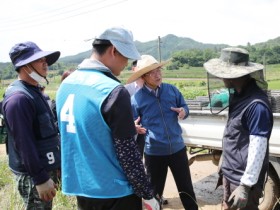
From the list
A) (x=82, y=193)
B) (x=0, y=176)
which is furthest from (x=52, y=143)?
(x=0, y=176)

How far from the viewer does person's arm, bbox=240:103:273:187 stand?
2.39m

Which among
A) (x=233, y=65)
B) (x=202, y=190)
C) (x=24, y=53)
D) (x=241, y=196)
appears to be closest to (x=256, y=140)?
(x=241, y=196)

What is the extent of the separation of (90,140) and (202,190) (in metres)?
3.67

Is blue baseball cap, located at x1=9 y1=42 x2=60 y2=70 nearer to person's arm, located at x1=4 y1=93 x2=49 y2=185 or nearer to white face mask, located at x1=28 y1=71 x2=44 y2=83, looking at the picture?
white face mask, located at x1=28 y1=71 x2=44 y2=83

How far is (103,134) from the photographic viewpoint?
1937 millimetres

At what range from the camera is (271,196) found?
3840 millimetres

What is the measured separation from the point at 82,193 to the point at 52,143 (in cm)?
87

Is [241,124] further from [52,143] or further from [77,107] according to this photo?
[52,143]

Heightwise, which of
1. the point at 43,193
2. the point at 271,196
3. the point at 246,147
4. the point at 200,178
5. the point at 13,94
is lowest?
the point at 200,178

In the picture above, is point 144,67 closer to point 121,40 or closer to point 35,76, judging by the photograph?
point 35,76

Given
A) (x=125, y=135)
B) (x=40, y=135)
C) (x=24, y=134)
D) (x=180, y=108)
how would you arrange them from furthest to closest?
(x=180, y=108) < (x=40, y=135) < (x=24, y=134) < (x=125, y=135)

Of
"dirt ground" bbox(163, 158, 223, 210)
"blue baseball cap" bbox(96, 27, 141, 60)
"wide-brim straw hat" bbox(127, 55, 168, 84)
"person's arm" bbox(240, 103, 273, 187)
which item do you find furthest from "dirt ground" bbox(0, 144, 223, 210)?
"blue baseball cap" bbox(96, 27, 141, 60)

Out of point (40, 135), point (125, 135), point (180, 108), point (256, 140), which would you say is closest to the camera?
point (125, 135)

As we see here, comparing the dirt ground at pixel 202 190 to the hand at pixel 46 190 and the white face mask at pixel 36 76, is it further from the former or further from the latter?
the white face mask at pixel 36 76
